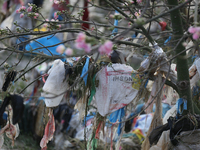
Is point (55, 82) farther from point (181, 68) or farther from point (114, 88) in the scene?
point (181, 68)

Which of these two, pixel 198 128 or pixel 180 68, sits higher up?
pixel 180 68

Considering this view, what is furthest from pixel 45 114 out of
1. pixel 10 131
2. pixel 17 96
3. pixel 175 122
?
pixel 175 122

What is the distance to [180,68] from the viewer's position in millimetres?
2395

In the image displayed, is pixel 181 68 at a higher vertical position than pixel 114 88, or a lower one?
higher

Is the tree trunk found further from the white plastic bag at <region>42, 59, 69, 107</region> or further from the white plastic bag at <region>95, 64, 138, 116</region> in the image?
the white plastic bag at <region>42, 59, 69, 107</region>

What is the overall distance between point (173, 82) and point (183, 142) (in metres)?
0.63

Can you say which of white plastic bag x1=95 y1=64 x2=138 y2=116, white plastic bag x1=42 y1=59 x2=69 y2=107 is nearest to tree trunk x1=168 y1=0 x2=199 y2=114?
white plastic bag x1=95 y1=64 x2=138 y2=116

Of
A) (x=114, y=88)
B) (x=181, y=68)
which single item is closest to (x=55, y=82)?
(x=114, y=88)

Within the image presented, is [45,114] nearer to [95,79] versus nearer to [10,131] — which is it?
[10,131]

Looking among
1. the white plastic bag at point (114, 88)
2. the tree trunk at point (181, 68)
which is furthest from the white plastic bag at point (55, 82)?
the tree trunk at point (181, 68)

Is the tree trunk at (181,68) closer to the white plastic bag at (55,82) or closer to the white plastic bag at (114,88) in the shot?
the white plastic bag at (114,88)

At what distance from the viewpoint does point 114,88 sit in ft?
8.11

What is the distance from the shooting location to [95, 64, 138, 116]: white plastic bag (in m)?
2.47

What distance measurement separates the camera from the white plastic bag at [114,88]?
247 centimetres
